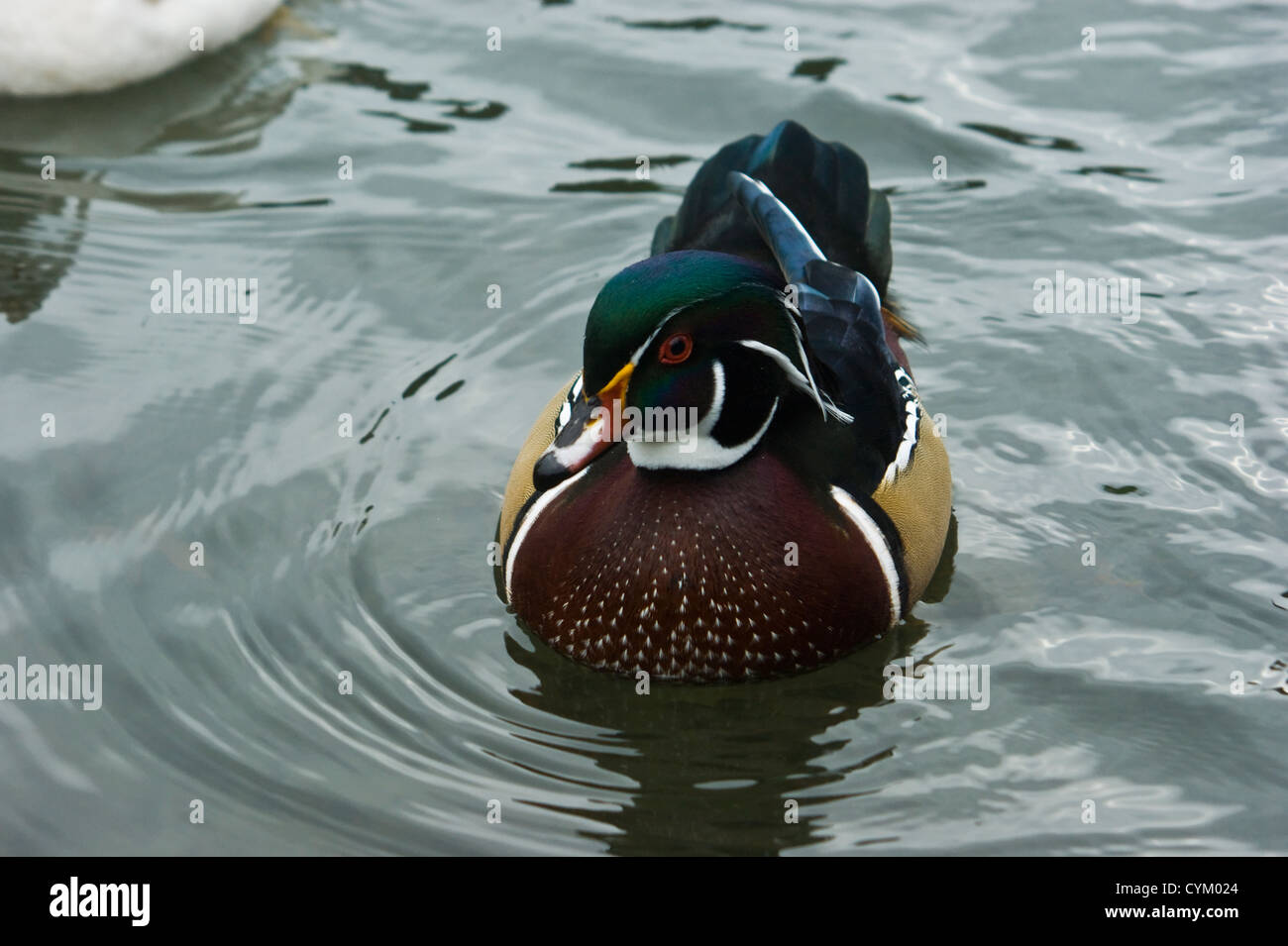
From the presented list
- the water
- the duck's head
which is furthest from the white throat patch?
the water

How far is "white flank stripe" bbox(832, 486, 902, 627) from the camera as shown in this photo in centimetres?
520

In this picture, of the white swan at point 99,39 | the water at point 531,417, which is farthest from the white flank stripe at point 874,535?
the white swan at point 99,39

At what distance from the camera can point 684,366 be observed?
479 centimetres

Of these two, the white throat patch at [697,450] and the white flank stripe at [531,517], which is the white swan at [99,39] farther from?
the white throat patch at [697,450]

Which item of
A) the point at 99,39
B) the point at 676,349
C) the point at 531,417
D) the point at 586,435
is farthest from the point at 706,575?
the point at 99,39

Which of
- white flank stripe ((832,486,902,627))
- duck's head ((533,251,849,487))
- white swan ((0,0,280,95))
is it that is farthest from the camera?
white swan ((0,0,280,95))

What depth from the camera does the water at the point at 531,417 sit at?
15.7 feet

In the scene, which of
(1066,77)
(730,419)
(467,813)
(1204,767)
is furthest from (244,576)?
(1066,77)

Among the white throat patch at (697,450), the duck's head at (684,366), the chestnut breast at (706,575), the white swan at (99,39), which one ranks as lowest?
the chestnut breast at (706,575)

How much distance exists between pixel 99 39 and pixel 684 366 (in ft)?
16.7

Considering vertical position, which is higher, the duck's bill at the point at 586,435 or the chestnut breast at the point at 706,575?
the duck's bill at the point at 586,435

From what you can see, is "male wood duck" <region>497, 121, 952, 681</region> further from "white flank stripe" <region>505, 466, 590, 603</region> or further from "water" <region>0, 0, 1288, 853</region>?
"water" <region>0, 0, 1288, 853</region>

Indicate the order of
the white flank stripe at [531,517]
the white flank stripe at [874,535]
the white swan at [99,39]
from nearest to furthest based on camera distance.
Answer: the white flank stripe at [874,535] < the white flank stripe at [531,517] < the white swan at [99,39]

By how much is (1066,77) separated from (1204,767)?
5180mm
